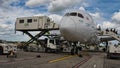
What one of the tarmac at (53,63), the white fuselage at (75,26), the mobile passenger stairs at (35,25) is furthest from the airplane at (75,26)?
the mobile passenger stairs at (35,25)

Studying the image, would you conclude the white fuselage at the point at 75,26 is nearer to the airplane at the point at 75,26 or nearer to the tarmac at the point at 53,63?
the airplane at the point at 75,26

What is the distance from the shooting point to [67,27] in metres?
25.6

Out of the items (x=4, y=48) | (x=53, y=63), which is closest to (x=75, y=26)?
(x=4, y=48)

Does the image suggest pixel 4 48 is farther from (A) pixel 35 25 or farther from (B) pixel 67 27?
(A) pixel 35 25

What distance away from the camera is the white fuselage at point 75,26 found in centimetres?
2591

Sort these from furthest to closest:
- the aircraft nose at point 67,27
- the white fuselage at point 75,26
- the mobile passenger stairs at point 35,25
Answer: the mobile passenger stairs at point 35,25, the white fuselage at point 75,26, the aircraft nose at point 67,27

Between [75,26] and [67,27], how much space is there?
4.09 ft

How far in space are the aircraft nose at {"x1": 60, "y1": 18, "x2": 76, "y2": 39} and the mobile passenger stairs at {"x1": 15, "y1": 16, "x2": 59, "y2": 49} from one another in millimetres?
15147

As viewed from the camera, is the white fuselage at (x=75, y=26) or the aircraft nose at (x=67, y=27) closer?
the aircraft nose at (x=67, y=27)

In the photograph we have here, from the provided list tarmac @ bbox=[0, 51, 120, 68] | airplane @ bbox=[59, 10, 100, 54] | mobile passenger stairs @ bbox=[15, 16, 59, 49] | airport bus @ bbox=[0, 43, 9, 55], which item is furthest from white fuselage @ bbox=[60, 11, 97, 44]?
mobile passenger stairs @ bbox=[15, 16, 59, 49]

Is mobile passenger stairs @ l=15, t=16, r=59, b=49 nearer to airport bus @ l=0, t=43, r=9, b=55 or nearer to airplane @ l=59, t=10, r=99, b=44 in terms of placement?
airplane @ l=59, t=10, r=99, b=44

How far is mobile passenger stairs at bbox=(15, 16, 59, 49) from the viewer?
43.1m

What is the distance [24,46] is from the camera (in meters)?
48.6

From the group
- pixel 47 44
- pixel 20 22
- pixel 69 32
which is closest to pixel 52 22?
pixel 47 44
